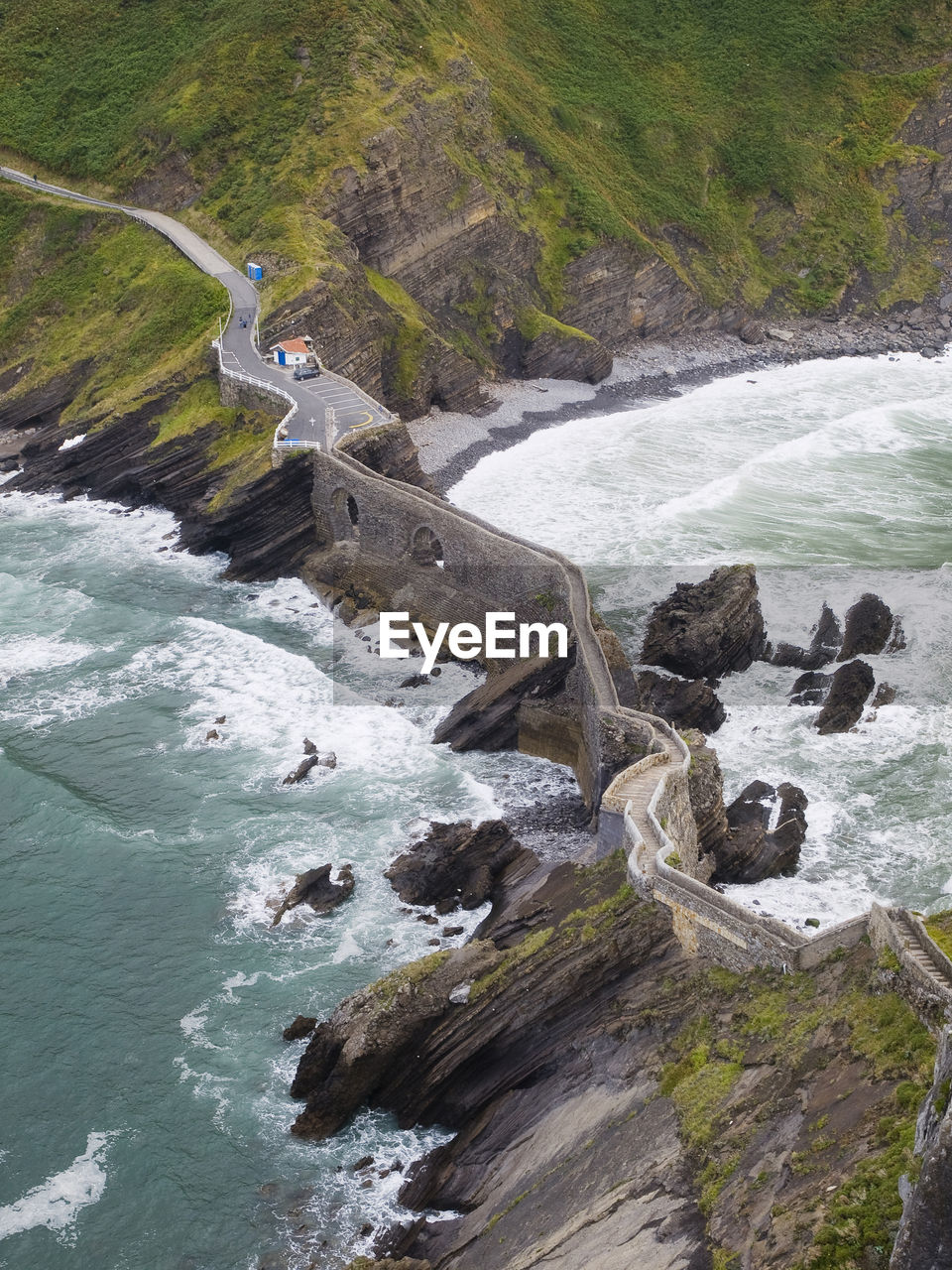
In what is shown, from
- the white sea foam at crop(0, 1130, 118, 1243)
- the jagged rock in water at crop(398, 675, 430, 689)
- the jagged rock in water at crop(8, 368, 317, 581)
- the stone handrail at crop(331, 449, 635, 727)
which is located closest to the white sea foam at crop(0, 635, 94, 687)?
the jagged rock in water at crop(8, 368, 317, 581)

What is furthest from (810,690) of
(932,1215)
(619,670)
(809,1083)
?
(932,1215)

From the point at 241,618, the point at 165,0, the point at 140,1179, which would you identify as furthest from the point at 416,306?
the point at 140,1179

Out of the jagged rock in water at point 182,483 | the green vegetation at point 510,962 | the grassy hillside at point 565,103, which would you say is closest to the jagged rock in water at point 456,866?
the green vegetation at point 510,962

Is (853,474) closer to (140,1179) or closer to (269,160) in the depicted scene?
(269,160)

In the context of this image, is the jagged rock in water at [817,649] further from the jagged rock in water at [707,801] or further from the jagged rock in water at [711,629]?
the jagged rock in water at [707,801]

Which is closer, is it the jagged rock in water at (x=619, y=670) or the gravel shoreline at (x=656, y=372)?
the jagged rock in water at (x=619, y=670)
